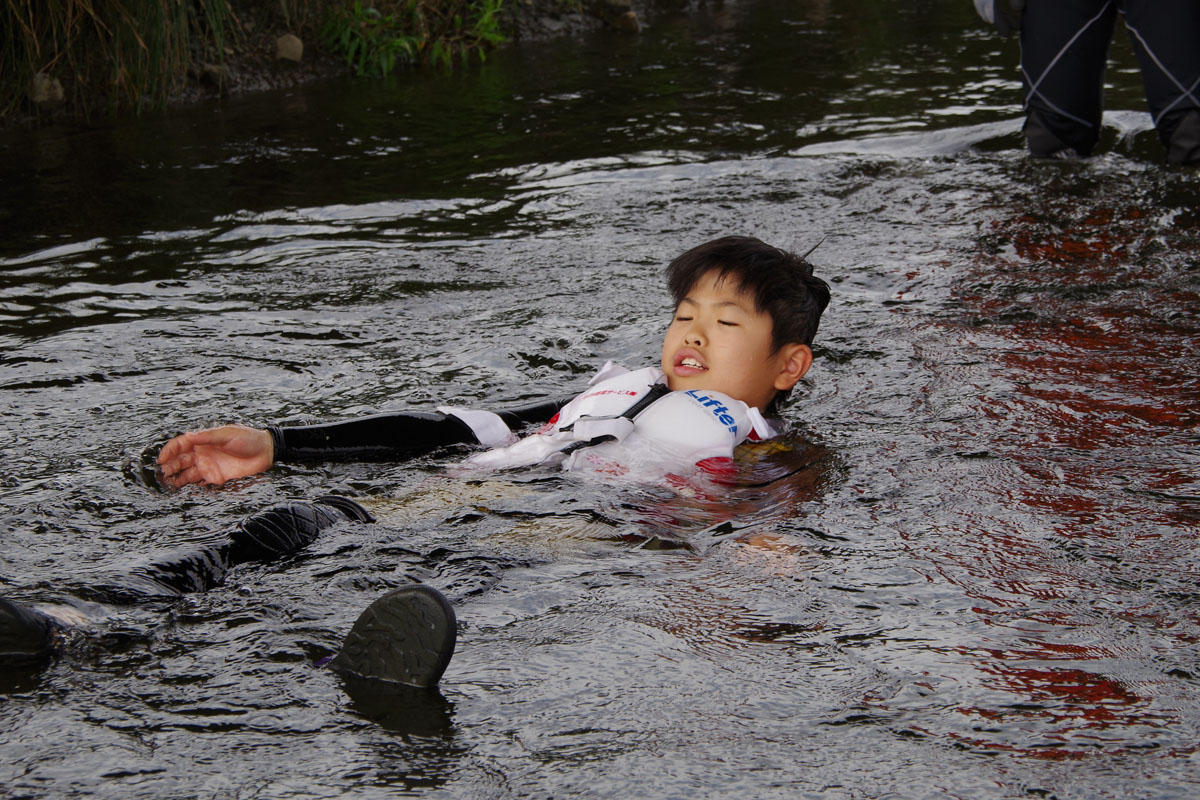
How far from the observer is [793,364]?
3988mm

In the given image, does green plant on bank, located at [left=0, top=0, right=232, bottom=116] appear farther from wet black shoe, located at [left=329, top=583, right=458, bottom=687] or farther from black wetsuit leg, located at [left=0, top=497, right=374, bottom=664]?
wet black shoe, located at [left=329, top=583, right=458, bottom=687]

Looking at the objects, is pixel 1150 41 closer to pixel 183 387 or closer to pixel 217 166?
pixel 183 387

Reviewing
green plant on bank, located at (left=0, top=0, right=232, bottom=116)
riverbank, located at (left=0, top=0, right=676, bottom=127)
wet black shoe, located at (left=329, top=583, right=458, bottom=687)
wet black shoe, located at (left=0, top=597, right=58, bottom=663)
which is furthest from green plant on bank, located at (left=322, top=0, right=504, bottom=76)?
wet black shoe, located at (left=329, top=583, right=458, bottom=687)

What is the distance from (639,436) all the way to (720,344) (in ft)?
1.33

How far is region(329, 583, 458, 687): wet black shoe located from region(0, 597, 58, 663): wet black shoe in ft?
1.98

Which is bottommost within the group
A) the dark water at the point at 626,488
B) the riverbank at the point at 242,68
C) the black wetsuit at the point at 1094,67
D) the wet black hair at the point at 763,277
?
the dark water at the point at 626,488

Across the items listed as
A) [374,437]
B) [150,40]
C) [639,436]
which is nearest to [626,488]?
[639,436]

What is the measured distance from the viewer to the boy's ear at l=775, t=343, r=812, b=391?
3951 mm

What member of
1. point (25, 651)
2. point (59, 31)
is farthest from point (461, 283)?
point (59, 31)

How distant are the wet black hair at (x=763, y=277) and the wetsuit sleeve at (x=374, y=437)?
2.84 ft

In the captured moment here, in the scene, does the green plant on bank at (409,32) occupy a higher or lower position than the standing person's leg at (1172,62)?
higher

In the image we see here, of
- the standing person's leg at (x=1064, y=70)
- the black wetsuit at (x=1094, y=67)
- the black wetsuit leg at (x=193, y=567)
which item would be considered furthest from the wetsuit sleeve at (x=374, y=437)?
the standing person's leg at (x=1064, y=70)

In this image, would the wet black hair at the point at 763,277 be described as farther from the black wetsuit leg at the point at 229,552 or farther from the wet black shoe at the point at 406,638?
the wet black shoe at the point at 406,638

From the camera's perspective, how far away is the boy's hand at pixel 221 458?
3.41m
